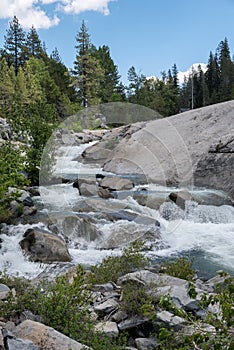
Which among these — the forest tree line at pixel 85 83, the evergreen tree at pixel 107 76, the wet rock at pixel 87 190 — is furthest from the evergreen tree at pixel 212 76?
the wet rock at pixel 87 190

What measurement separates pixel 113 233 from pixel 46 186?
535cm

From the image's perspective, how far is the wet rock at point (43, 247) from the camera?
6973mm

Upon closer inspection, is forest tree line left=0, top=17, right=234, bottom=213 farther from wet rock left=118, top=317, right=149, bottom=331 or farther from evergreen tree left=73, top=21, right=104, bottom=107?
wet rock left=118, top=317, right=149, bottom=331

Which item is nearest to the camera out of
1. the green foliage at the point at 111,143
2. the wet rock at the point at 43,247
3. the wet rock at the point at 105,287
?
the wet rock at the point at 105,287

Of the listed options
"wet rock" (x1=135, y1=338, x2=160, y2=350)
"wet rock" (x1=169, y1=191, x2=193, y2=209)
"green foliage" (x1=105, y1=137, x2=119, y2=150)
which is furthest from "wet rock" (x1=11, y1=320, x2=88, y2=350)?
"green foliage" (x1=105, y1=137, x2=119, y2=150)

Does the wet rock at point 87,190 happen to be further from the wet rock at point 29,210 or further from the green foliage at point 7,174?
the green foliage at point 7,174

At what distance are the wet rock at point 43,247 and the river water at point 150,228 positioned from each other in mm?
158

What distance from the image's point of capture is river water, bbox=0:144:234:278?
7320 mm

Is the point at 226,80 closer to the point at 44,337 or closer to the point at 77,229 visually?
the point at 77,229

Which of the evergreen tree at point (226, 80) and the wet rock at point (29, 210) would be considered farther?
the evergreen tree at point (226, 80)

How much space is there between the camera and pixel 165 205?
1095 centimetres

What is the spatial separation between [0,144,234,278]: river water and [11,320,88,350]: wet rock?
2.32m

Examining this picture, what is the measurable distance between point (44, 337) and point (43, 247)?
4030 mm

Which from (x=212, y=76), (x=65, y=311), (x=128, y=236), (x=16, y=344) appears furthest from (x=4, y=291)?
(x=212, y=76)
